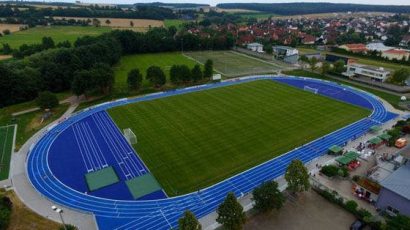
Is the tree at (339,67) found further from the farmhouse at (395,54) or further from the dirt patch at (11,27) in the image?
the dirt patch at (11,27)

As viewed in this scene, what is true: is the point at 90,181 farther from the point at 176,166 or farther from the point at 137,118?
the point at 137,118

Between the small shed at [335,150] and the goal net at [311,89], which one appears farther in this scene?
the goal net at [311,89]

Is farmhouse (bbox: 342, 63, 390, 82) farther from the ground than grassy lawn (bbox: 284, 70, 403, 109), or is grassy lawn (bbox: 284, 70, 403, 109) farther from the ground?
farmhouse (bbox: 342, 63, 390, 82)

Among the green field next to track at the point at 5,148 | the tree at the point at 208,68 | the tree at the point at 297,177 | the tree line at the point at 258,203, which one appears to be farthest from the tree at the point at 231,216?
the tree at the point at 208,68

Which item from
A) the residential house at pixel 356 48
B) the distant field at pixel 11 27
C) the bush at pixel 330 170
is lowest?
the bush at pixel 330 170

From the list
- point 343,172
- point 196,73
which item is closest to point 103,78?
point 196,73

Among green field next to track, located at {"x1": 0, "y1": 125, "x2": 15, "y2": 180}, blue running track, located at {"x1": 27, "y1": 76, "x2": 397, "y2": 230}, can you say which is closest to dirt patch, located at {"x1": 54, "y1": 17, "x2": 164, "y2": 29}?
blue running track, located at {"x1": 27, "y1": 76, "x2": 397, "y2": 230}

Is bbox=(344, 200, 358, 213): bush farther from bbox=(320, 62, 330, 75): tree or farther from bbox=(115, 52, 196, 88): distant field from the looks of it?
bbox=(115, 52, 196, 88): distant field
